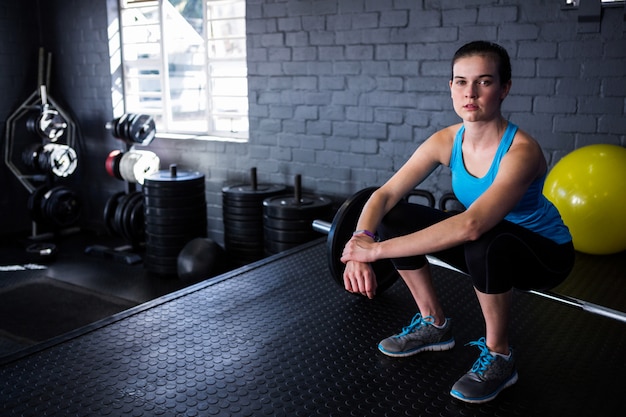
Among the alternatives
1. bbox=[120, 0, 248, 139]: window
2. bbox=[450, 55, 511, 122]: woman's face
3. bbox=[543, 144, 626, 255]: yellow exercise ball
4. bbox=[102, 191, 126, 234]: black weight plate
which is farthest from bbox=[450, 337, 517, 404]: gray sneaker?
bbox=[102, 191, 126, 234]: black weight plate

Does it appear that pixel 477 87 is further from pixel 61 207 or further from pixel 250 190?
pixel 61 207

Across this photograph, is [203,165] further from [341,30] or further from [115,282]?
[341,30]

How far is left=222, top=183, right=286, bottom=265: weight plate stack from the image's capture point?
11.0 ft

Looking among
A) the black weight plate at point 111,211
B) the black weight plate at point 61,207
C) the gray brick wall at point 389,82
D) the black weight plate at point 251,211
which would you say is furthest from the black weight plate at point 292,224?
the black weight plate at point 61,207

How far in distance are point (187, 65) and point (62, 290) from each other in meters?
1.75

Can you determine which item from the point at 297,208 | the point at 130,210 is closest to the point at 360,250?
the point at 297,208

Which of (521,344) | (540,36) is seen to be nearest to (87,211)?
(540,36)

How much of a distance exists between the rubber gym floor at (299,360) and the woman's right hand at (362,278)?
26cm

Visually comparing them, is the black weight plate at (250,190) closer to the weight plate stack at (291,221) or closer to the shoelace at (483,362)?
the weight plate stack at (291,221)

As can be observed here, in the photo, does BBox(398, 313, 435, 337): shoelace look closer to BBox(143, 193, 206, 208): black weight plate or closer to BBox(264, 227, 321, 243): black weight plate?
BBox(264, 227, 321, 243): black weight plate

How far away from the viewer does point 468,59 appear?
4.17ft

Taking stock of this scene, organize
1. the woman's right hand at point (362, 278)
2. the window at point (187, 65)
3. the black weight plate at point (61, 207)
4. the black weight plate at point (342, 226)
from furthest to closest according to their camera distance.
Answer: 1. the black weight plate at point (61, 207)
2. the window at point (187, 65)
3. the black weight plate at point (342, 226)
4. the woman's right hand at point (362, 278)

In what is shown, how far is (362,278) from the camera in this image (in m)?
1.37

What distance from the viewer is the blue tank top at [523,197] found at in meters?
1.32
